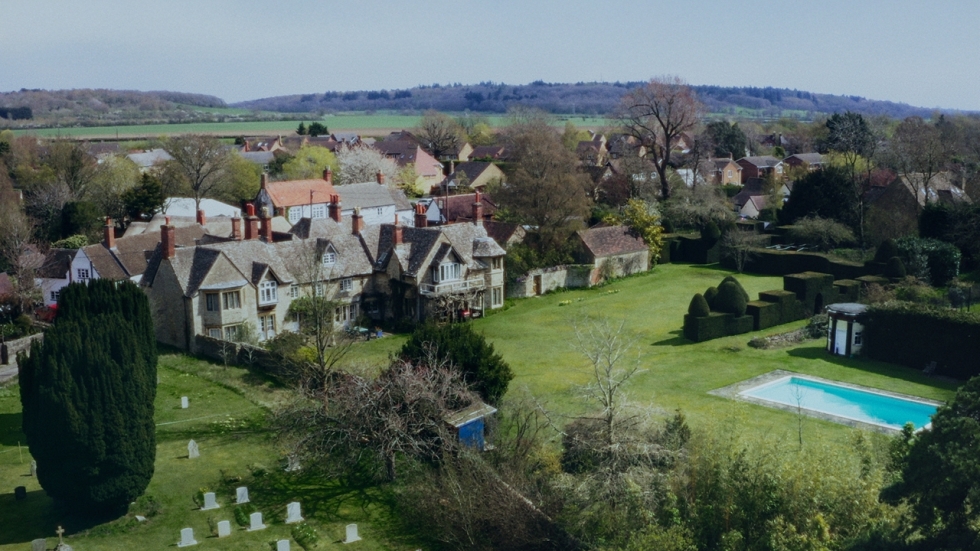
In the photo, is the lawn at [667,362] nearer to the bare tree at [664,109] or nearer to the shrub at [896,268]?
the shrub at [896,268]

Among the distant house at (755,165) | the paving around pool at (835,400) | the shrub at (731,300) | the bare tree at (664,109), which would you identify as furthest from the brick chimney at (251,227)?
the distant house at (755,165)

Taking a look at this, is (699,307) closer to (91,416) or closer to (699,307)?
(699,307)

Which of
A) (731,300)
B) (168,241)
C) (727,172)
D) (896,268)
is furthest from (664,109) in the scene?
(168,241)

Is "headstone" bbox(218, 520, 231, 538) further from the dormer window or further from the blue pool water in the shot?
the blue pool water

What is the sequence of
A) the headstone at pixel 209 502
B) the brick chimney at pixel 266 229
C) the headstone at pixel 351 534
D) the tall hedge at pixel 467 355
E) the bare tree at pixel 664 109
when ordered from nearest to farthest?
the headstone at pixel 351 534 → the headstone at pixel 209 502 → the tall hedge at pixel 467 355 → the brick chimney at pixel 266 229 → the bare tree at pixel 664 109

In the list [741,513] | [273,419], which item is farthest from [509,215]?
[741,513]
